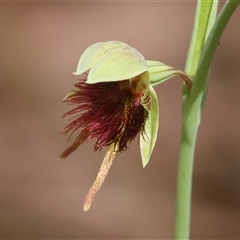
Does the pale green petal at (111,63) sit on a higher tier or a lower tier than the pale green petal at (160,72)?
higher

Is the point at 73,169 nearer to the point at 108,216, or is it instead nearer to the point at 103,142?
the point at 108,216

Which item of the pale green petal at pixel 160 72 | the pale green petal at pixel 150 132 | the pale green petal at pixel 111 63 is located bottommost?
the pale green petal at pixel 150 132

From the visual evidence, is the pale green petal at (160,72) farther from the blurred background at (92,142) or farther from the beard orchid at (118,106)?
the blurred background at (92,142)

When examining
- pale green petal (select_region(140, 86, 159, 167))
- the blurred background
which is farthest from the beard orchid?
the blurred background

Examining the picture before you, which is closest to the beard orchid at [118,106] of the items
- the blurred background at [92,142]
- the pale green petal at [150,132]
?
the pale green petal at [150,132]

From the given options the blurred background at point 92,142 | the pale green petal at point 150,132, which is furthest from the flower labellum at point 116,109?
the blurred background at point 92,142

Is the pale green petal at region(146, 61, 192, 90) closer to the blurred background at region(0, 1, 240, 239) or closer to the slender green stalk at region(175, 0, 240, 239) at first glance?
the slender green stalk at region(175, 0, 240, 239)

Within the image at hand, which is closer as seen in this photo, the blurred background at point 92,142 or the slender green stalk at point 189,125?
the slender green stalk at point 189,125
